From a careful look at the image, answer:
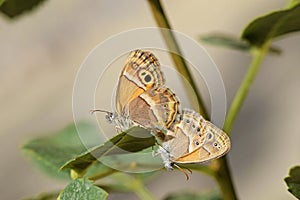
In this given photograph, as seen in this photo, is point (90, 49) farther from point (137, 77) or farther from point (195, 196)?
point (137, 77)

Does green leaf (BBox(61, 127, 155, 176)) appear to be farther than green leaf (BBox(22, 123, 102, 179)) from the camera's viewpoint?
No

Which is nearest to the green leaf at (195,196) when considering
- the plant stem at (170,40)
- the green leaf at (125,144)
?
the plant stem at (170,40)

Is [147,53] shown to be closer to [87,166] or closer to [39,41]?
[87,166]

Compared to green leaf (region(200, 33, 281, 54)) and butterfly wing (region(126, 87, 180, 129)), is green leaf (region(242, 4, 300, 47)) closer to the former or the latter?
green leaf (region(200, 33, 281, 54))

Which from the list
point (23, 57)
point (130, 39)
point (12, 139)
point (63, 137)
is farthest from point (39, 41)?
point (130, 39)

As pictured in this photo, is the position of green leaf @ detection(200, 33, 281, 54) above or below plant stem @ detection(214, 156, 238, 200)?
above

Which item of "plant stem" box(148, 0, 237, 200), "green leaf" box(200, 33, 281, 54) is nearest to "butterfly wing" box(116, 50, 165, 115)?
"plant stem" box(148, 0, 237, 200)

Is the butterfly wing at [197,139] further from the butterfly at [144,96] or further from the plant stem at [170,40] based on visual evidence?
the plant stem at [170,40]
